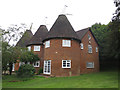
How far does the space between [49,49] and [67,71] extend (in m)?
4.61

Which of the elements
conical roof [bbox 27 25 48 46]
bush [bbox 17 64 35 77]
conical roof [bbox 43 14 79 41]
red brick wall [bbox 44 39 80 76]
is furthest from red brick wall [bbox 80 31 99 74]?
bush [bbox 17 64 35 77]

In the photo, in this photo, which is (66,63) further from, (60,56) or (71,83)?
(71,83)

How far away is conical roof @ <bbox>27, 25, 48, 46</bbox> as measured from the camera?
28441 millimetres

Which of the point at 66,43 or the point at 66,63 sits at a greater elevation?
the point at 66,43

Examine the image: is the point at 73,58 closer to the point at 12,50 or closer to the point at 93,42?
the point at 12,50

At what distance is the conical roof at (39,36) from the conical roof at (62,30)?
20.2ft

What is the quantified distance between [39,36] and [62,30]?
875 centimetres

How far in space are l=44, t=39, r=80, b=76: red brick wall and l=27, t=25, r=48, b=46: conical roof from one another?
717 centimetres

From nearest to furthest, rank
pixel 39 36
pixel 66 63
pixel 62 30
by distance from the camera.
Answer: pixel 66 63, pixel 62 30, pixel 39 36

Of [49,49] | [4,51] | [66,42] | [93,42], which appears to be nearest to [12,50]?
[4,51]

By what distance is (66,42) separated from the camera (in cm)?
2158

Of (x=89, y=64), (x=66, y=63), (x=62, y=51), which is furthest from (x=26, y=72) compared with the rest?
(x=89, y=64)

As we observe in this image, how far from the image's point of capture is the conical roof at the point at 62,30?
851 inches

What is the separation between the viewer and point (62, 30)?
2238 cm
